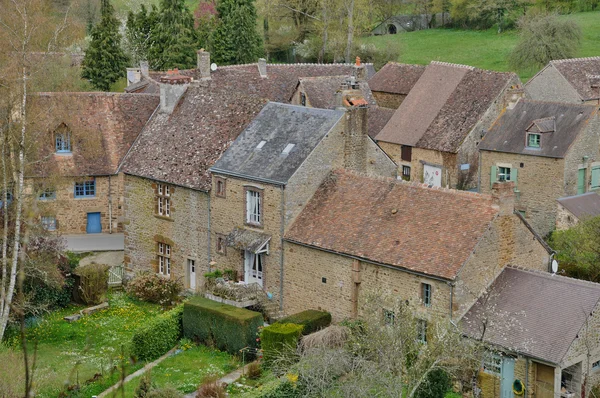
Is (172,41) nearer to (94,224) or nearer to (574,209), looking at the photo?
(94,224)

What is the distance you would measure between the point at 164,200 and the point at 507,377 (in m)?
17.5

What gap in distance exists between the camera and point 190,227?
4009 cm

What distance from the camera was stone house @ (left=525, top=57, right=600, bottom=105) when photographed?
185 feet

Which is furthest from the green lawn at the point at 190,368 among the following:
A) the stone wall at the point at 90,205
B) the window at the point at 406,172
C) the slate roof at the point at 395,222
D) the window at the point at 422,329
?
the window at the point at 406,172

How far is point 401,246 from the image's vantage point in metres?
33.0

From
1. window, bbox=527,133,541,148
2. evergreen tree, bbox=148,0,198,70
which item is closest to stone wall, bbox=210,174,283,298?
window, bbox=527,133,541,148

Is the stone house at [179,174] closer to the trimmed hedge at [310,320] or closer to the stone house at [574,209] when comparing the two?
the trimmed hedge at [310,320]

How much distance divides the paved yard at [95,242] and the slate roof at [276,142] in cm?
878

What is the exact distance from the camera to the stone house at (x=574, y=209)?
45.5 meters

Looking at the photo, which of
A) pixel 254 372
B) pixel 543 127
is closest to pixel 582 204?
pixel 543 127

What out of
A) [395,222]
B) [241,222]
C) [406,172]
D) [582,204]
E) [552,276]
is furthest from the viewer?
[406,172]

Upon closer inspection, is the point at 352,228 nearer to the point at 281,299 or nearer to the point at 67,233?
the point at 281,299

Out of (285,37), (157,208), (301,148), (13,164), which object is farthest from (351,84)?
(285,37)

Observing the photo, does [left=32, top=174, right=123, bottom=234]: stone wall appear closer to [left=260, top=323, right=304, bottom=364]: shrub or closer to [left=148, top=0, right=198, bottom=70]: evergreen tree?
[left=260, top=323, right=304, bottom=364]: shrub
